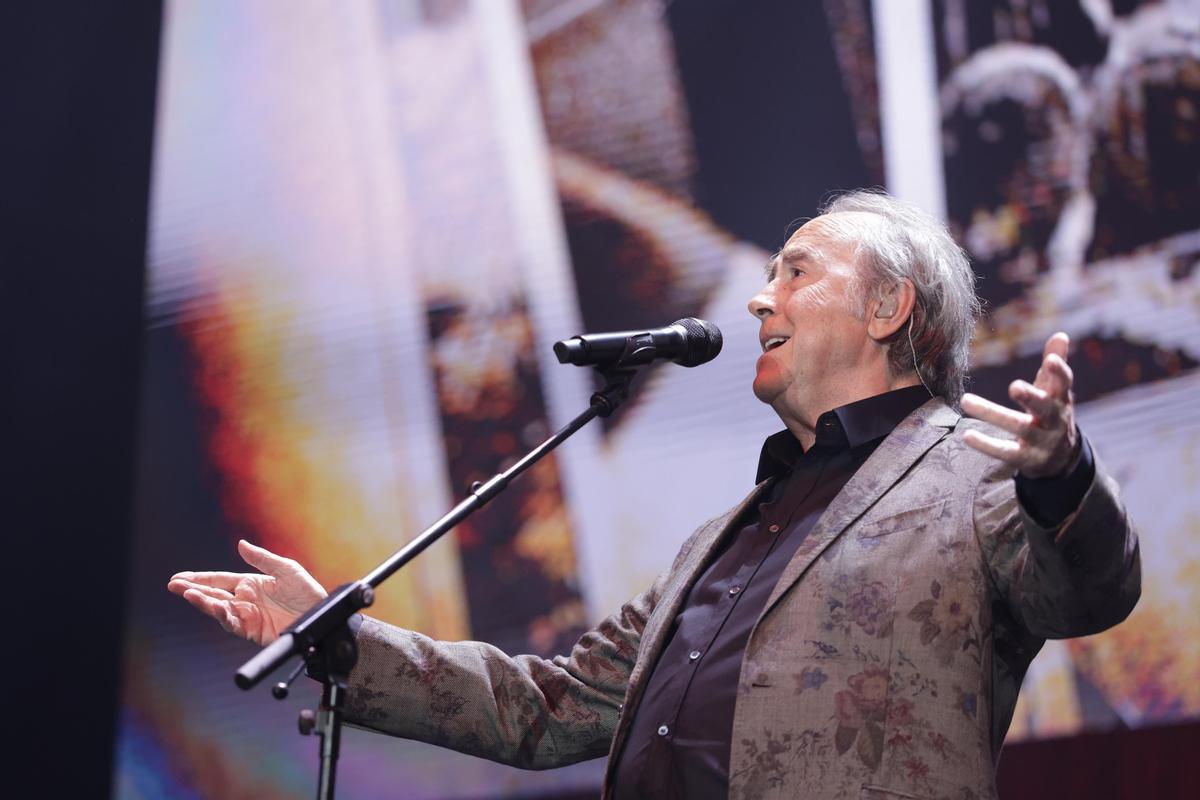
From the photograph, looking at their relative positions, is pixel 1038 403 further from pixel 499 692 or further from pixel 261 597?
pixel 261 597

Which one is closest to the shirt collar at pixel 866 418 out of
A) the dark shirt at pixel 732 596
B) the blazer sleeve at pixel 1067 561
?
the dark shirt at pixel 732 596

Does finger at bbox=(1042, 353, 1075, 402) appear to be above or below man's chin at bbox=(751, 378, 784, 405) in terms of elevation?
above

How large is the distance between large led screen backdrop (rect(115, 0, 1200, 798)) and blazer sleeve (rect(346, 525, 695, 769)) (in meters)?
0.72

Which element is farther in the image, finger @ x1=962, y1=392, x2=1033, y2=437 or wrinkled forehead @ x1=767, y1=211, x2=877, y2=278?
wrinkled forehead @ x1=767, y1=211, x2=877, y2=278

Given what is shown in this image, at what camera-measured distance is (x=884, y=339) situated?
→ 1978 mm

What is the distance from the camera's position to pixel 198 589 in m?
1.74

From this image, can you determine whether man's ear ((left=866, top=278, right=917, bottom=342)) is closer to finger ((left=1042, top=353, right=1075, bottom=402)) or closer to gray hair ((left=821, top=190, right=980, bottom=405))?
gray hair ((left=821, top=190, right=980, bottom=405))

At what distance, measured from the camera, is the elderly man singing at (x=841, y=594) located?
4.59 ft

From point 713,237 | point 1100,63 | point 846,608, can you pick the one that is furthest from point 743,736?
point 1100,63

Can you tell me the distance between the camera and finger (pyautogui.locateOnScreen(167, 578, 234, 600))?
5.66 ft

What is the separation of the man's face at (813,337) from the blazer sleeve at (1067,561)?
0.46 metres

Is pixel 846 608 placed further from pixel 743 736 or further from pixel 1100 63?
pixel 1100 63

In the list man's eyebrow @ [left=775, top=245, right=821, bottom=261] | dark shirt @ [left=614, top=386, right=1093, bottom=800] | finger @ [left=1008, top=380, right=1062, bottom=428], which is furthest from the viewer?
man's eyebrow @ [left=775, top=245, right=821, bottom=261]

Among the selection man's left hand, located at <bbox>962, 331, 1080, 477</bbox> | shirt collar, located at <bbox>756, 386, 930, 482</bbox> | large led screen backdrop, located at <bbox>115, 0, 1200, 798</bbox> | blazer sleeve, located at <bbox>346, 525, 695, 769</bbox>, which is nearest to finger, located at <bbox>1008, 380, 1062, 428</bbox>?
man's left hand, located at <bbox>962, 331, 1080, 477</bbox>
